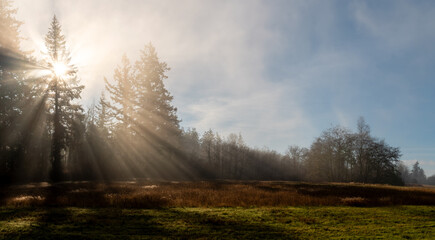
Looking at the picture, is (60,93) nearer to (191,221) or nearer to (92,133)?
(92,133)

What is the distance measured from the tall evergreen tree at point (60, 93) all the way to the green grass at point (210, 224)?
21.0 metres

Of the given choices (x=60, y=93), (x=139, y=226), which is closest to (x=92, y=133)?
(x=60, y=93)

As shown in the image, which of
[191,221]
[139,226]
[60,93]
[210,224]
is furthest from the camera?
[60,93]

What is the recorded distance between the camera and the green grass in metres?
7.77

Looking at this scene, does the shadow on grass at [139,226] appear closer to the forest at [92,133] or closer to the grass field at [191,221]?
the grass field at [191,221]

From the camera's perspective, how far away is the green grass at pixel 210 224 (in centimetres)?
777

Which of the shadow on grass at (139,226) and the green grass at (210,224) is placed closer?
the shadow on grass at (139,226)

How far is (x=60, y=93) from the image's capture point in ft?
100

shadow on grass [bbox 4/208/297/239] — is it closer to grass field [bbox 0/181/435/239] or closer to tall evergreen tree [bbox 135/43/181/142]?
grass field [bbox 0/181/435/239]

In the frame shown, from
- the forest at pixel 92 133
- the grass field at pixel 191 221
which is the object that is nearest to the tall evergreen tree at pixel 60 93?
the forest at pixel 92 133

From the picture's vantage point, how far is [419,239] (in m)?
7.69

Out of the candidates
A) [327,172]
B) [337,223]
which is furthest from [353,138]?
[337,223]

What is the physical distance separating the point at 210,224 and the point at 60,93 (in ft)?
95.9

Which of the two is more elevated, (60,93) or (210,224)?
(60,93)
